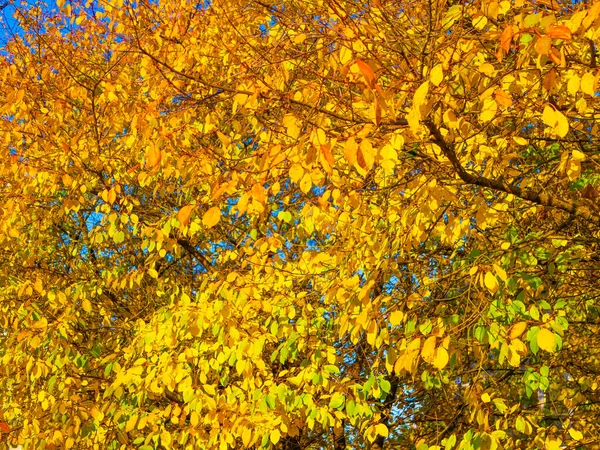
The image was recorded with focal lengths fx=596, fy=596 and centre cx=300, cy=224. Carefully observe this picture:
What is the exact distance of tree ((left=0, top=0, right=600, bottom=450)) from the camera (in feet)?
8.99

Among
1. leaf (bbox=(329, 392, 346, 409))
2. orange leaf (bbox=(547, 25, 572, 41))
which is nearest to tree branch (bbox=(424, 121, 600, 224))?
orange leaf (bbox=(547, 25, 572, 41))

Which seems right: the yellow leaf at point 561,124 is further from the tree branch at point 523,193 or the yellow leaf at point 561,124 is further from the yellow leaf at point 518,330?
the yellow leaf at point 518,330

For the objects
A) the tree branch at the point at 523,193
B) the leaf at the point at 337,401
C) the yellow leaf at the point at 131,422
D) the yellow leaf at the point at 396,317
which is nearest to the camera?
the tree branch at the point at 523,193

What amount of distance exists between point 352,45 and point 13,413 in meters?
4.74

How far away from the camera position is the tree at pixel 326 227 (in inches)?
108

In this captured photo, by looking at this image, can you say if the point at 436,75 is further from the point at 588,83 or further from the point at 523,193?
the point at 523,193

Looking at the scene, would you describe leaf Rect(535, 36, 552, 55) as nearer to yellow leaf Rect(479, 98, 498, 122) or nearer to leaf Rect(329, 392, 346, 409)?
yellow leaf Rect(479, 98, 498, 122)

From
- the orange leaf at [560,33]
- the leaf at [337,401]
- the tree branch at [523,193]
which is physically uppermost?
the tree branch at [523,193]

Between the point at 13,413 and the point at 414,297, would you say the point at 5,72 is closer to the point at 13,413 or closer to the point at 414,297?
the point at 13,413

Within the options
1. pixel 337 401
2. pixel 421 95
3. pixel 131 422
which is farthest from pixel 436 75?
pixel 131 422

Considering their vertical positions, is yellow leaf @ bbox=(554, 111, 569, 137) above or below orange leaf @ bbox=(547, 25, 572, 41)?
below

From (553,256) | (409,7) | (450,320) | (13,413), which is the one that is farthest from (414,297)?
(13,413)

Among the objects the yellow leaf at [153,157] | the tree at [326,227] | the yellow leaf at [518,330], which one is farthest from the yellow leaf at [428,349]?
the yellow leaf at [153,157]

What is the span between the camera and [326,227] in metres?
4.78
